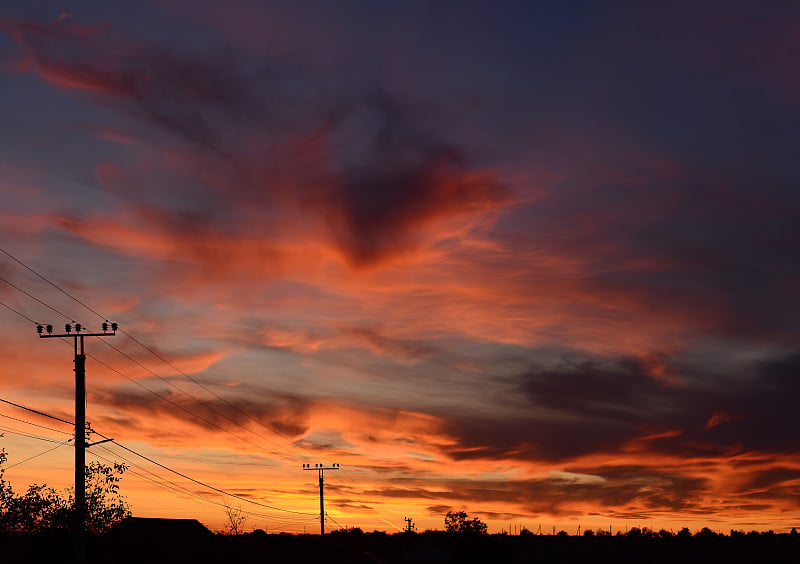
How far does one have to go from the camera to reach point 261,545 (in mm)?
160375

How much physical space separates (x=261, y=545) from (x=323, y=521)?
41903 mm

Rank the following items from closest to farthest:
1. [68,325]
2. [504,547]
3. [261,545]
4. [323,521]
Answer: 1. [68,325]
2. [504,547]
3. [323,521]
4. [261,545]

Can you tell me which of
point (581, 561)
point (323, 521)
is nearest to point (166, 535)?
point (323, 521)

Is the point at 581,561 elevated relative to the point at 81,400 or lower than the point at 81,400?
lower

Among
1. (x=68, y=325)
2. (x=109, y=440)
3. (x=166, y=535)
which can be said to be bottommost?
(x=166, y=535)

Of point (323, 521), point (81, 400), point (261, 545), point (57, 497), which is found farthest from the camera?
→ point (261, 545)

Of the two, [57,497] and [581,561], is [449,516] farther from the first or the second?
[57,497]

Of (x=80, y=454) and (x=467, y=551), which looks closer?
(x=80, y=454)

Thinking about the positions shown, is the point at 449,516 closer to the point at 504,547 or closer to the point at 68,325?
the point at 504,547

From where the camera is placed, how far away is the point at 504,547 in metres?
113

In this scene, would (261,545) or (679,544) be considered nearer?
(679,544)

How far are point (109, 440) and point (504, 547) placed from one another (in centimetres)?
7032

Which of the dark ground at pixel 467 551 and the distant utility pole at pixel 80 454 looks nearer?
the distant utility pole at pixel 80 454

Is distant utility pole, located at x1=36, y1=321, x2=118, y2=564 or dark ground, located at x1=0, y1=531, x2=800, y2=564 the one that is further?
dark ground, located at x1=0, y1=531, x2=800, y2=564
